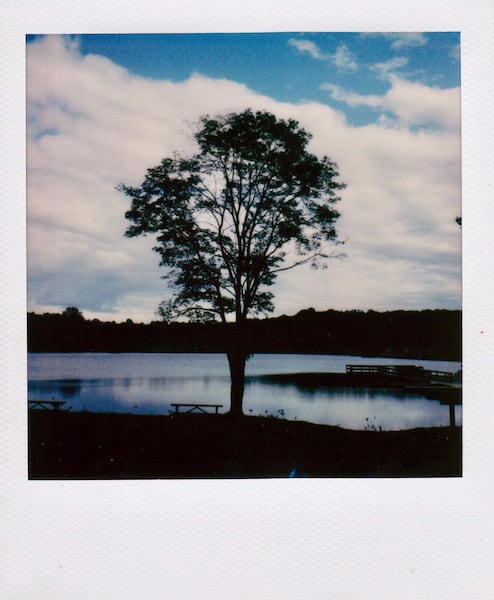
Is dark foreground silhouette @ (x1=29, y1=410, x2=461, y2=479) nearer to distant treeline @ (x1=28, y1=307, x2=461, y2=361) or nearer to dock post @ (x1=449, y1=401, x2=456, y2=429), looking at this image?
dock post @ (x1=449, y1=401, x2=456, y2=429)

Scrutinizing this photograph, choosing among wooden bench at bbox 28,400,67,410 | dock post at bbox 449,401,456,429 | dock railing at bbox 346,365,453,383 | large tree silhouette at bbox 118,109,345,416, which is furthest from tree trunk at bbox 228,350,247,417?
dock post at bbox 449,401,456,429

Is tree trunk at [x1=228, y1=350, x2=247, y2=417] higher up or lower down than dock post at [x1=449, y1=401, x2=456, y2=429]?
higher up

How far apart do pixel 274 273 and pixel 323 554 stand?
1.80m

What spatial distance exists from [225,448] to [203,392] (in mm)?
409

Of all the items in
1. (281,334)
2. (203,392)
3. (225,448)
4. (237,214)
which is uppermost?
(237,214)

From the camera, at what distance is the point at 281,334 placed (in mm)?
2621

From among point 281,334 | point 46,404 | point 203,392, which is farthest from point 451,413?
point 46,404

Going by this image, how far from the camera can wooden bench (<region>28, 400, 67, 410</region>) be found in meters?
2.41

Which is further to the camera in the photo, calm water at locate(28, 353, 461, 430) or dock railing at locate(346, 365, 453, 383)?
dock railing at locate(346, 365, 453, 383)

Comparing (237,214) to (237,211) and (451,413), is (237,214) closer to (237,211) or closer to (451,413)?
(237,211)

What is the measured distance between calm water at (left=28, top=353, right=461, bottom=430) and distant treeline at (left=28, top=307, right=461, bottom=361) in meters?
0.08

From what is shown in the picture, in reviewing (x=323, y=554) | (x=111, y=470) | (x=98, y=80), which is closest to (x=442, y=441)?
(x=323, y=554)
